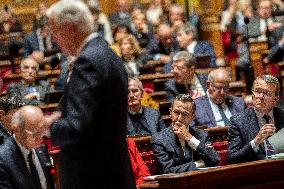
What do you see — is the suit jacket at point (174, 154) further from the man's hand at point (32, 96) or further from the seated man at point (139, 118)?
the man's hand at point (32, 96)

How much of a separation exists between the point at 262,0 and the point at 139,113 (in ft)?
15.7

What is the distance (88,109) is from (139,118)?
3322 millimetres

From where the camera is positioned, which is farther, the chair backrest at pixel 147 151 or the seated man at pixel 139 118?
the seated man at pixel 139 118

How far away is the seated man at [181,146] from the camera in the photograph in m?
5.09

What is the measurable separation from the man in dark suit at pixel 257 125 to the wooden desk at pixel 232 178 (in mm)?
717

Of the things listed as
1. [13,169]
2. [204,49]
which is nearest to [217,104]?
[204,49]

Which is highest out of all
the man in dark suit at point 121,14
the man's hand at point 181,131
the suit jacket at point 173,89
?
the man in dark suit at point 121,14

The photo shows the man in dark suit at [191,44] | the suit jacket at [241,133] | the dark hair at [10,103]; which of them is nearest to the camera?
the dark hair at [10,103]

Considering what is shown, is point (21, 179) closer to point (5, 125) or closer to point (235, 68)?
point (5, 125)

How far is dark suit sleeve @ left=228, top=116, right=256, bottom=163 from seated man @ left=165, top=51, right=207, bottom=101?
7.38 feet

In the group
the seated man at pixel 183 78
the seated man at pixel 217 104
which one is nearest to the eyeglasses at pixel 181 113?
the seated man at pixel 217 104

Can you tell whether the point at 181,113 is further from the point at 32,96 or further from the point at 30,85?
the point at 30,85

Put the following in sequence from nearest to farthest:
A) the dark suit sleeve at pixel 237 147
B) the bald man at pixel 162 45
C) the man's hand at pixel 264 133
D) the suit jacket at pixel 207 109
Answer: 1. the man's hand at pixel 264 133
2. the dark suit sleeve at pixel 237 147
3. the suit jacket at pixel 207 109
4. the bald man at pixel 162 45

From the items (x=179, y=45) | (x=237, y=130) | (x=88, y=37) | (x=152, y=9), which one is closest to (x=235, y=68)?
(x=179, y=45)
